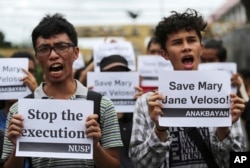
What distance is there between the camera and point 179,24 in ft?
12.0

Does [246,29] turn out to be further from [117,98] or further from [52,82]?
[52,82]

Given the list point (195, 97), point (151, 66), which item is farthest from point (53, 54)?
point (151, 66)

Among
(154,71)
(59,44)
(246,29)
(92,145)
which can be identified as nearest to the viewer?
(92,145)

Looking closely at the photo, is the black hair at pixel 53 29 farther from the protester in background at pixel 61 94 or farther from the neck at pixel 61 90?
the neck at pixel 61 90

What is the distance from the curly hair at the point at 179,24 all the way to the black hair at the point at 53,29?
0.57m

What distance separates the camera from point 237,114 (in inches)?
131

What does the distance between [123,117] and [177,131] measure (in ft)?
5.30

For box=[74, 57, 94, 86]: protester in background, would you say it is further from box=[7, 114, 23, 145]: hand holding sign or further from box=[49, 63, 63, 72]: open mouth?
box=[7, 114, 23, 145]: hand holding sign

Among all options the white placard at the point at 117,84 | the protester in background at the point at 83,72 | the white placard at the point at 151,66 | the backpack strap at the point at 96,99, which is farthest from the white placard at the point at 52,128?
the white placard at the point at 151,66

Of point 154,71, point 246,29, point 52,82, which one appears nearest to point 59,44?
point 52,82

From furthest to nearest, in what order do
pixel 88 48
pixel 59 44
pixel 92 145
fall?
pixel 88 48
pixel 59 44
pixel 92 145

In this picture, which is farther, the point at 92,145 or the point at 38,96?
the point at 38,96

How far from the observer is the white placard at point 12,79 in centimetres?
470

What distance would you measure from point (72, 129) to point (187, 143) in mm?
686
